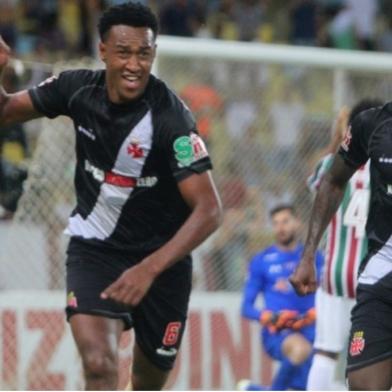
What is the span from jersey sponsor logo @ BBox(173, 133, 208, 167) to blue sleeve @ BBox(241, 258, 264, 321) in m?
5.24

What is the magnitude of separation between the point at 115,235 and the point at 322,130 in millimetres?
6593

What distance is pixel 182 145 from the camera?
26.8ft

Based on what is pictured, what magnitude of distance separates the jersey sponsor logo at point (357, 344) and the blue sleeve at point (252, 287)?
5.47m

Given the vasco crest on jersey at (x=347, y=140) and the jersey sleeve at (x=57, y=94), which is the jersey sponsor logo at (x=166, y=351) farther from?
the vasco crest on jersey at (x=347, y=140)

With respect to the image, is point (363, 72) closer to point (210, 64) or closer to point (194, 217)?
point (210, 64)

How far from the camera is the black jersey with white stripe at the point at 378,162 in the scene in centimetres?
784

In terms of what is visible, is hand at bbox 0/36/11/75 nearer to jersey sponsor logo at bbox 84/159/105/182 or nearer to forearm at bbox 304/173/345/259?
jersey sponsor logo at bbox 84/159/105/182

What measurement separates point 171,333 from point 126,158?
42.5 inches

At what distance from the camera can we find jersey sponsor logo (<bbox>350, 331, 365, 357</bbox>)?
7734 millimetres

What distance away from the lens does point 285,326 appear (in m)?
12.7

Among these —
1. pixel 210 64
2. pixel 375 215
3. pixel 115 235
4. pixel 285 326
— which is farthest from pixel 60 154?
pixel 375 215

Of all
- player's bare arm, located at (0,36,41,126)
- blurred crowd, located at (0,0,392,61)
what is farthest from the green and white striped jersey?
blurred crowd, located at (0,0,392,61)

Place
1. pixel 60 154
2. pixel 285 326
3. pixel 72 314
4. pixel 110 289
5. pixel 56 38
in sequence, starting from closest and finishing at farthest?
pixel 110 289 < pixel 72 314 < pixel 285 326 < pixel 60 154 < pixel 56 38

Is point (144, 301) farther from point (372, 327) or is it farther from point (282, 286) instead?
point (282, 286)
